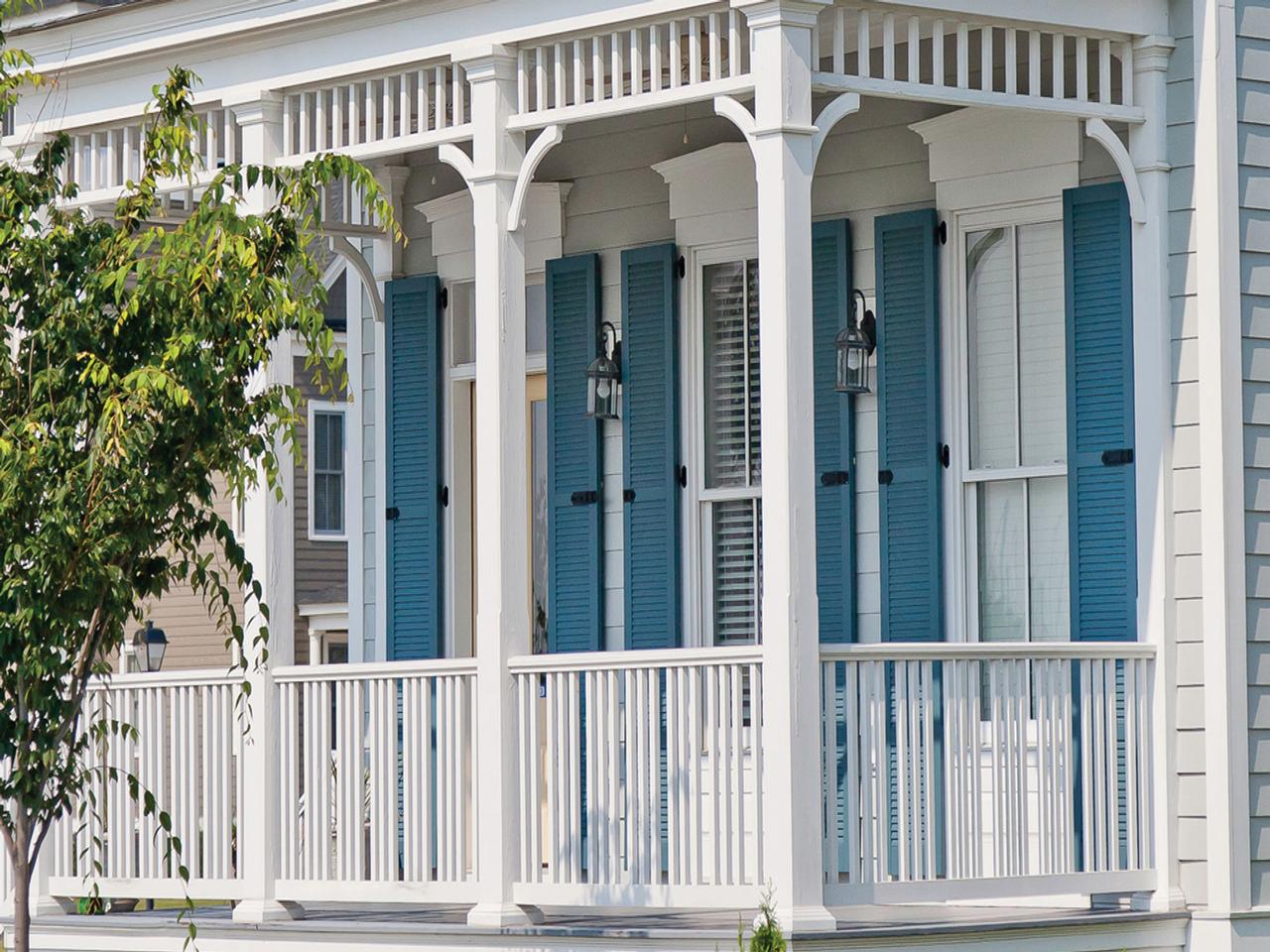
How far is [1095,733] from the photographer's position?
28.2ft

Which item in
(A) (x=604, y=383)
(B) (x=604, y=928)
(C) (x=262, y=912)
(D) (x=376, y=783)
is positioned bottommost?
(C) (x=262, y=912)

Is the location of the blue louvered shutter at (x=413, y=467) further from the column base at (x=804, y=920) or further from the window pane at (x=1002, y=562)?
the column base at (x=804, y=920)

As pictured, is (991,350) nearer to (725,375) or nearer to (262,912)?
(725,375)

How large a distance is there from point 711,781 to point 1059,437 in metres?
2.46

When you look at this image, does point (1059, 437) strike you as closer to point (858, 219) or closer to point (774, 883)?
point (858, 219)

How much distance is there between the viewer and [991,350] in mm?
9617

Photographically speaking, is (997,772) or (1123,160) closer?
(997,772)

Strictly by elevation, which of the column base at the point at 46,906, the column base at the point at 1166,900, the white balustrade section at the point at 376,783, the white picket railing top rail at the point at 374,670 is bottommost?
the column base at the point at 46,906

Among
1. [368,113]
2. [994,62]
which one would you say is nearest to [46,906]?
[368,113]

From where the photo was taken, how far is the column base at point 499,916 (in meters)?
8.33

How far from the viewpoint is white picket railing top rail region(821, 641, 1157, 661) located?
792cm

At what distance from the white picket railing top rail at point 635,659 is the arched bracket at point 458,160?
1.86 m

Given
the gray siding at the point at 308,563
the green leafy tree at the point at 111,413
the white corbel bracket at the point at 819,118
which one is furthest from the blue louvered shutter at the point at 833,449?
the gray siding at the point at 308,563

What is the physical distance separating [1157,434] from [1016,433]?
0.88 m
